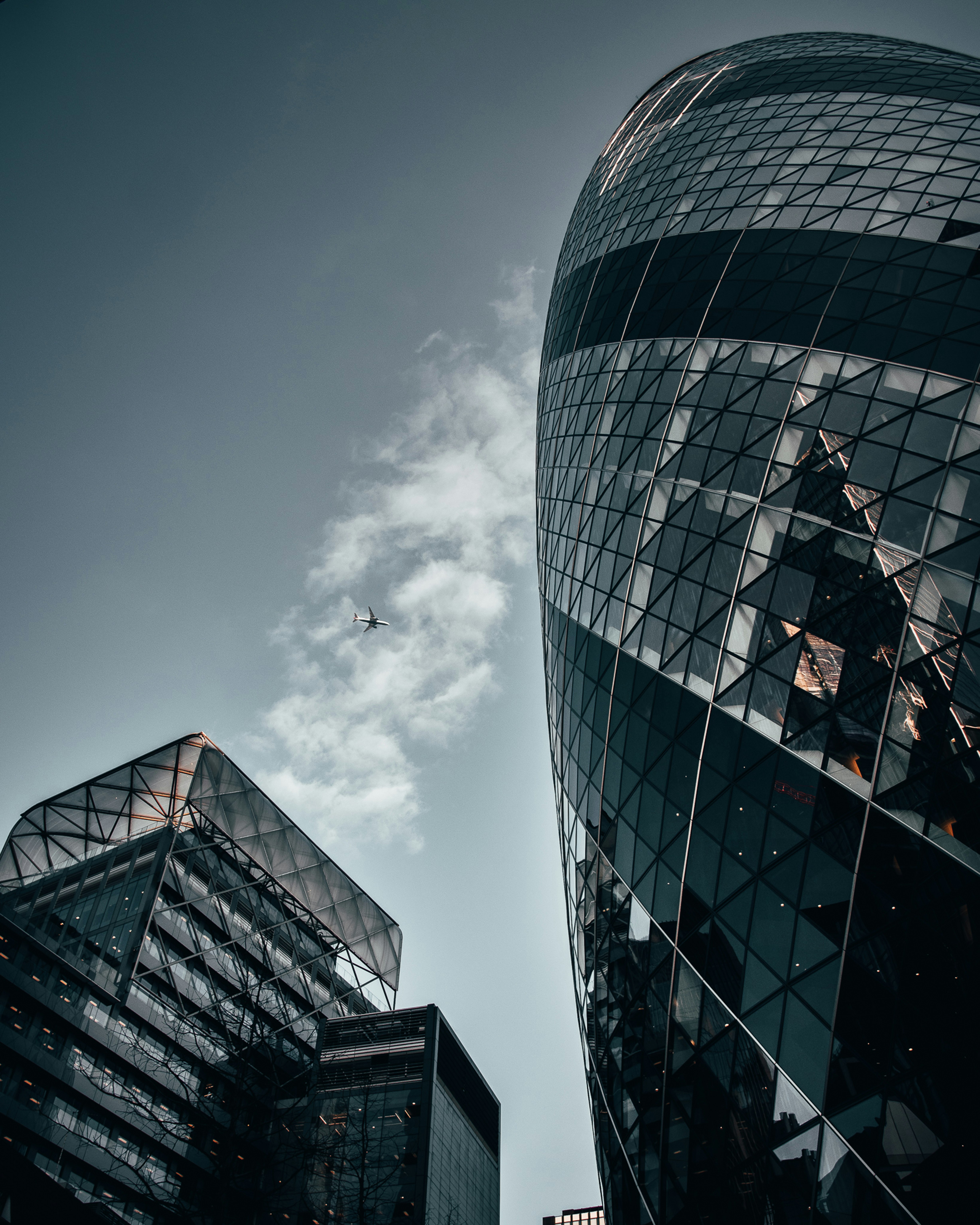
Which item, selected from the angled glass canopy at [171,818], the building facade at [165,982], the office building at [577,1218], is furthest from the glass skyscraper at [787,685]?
the office building at [577,1218]

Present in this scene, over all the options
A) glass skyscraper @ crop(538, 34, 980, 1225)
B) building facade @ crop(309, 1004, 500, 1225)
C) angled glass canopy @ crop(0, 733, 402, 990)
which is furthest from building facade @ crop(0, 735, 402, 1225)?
glass skyscraper @ crop(538, 34, 980, 1225)

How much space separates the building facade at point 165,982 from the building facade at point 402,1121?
5.84 ft

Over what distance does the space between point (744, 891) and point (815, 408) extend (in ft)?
50.6

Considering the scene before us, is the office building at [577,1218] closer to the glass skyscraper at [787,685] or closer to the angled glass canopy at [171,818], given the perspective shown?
the angled glass canopy at [171,818]

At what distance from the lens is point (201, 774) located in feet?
166

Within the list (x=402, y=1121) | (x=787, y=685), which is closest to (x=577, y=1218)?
(x=402, y=1121)

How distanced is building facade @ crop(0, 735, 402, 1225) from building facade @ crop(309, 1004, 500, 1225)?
1.78 m

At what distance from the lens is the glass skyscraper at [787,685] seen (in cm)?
1484

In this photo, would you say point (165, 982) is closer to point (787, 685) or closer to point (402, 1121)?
point (402, 1121)

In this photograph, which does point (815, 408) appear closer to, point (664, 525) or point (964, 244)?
point (664, 525)

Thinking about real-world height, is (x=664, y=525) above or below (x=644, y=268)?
below

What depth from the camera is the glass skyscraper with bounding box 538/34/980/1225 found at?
1484cm

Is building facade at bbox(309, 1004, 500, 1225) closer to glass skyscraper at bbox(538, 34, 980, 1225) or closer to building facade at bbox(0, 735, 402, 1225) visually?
building facade at bbox(0, 735, 402, 1225)

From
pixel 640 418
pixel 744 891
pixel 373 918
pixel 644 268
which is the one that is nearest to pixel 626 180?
pixel 644 268
